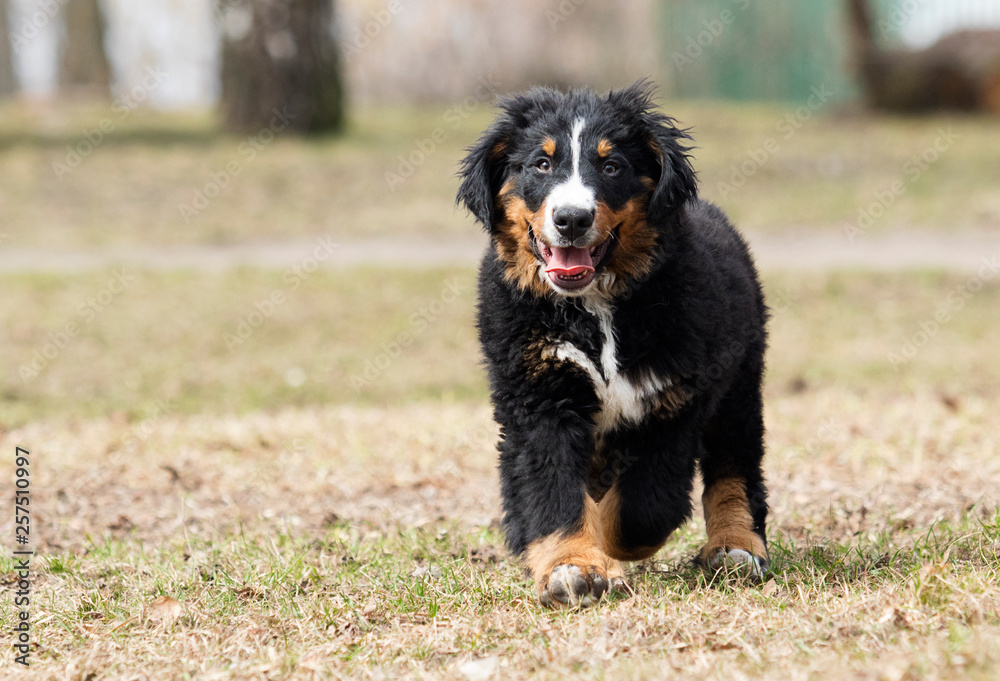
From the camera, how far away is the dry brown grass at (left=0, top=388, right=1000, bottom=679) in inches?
138

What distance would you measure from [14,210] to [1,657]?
1255cm

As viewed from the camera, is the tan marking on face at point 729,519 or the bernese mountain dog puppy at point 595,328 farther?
the tan marking on face at point 729,519

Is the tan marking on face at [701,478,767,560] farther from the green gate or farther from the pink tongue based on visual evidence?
the green gate

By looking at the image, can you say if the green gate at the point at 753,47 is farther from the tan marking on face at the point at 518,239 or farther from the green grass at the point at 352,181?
the tan marking on face at the point at 518,239

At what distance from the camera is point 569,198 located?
3994 mm

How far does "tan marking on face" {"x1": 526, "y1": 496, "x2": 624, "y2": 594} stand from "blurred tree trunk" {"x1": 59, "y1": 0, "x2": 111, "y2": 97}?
23.9m

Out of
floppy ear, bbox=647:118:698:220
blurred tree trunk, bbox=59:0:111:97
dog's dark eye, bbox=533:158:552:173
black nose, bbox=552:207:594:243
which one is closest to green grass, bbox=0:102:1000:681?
black nose, bbox=552:207:594:243

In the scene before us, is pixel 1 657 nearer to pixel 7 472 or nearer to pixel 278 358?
pixel 7 472

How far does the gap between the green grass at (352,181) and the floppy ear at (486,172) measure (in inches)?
403

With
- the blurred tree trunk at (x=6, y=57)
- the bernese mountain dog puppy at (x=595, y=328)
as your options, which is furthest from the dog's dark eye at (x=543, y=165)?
the blurred tree trunk at (x=6, y=57)

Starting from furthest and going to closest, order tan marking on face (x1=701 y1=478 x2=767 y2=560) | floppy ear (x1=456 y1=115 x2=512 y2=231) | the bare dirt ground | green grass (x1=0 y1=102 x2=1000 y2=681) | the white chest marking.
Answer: the bare dirt ground → tan marking on face (x1=701 y1=478 x2=767 y2=560) → floppy ear (x1=456 y1=115 x2=512 y2=231) → the white chest marking → green grass (x1=0 y1=102 x2=1000 y2=681)

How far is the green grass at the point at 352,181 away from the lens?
14906 millimetres

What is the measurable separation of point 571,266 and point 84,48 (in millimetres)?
24843

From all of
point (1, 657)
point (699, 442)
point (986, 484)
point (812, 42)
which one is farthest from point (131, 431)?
point (812, 42)
